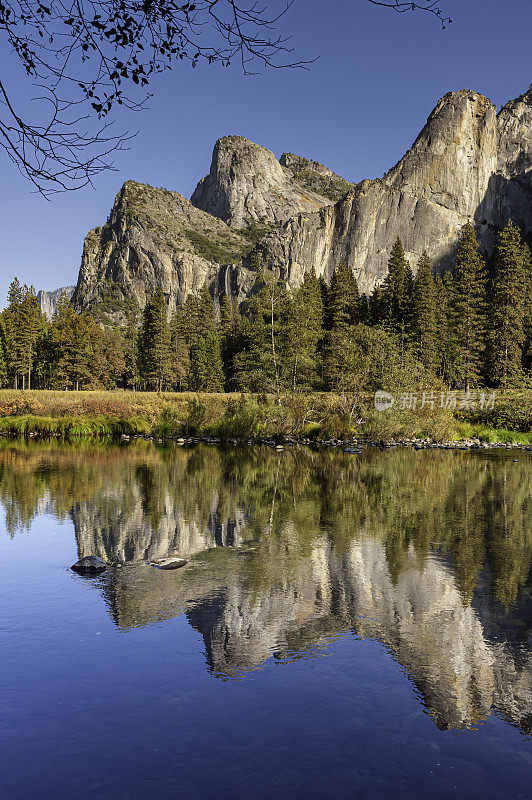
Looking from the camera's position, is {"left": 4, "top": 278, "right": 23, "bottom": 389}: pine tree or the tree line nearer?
the tree line

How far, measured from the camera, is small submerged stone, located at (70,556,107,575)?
8461 millimetres

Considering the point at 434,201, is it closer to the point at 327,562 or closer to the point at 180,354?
the point at 180,354

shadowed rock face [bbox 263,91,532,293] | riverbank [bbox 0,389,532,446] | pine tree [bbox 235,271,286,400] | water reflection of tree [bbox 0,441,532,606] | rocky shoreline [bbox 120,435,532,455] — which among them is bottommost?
water reflection of tree [bbox 0,441,532,606]

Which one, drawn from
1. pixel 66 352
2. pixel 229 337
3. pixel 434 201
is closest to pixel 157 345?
pixel 66 352

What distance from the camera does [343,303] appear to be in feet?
264

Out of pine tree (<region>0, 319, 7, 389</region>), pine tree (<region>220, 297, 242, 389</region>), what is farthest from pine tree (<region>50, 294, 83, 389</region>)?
pine tree (<region>220, 297, 242, 389</region>)

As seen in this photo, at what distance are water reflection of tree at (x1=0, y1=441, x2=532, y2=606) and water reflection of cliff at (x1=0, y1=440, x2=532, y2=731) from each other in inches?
2.2

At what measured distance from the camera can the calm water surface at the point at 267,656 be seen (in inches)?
159

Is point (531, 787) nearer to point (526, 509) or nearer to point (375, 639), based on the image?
point (375, 639)

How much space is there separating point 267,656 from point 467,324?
6871cm

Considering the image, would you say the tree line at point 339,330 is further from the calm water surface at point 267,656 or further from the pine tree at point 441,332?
the calm water surface at point 267,656

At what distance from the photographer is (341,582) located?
7.87 m

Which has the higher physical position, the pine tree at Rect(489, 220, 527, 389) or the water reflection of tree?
the pine tree at Rect(489, 220, 527, 389)

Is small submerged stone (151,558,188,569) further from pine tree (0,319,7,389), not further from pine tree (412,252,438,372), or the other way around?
pine tree (0,319,7,389)
